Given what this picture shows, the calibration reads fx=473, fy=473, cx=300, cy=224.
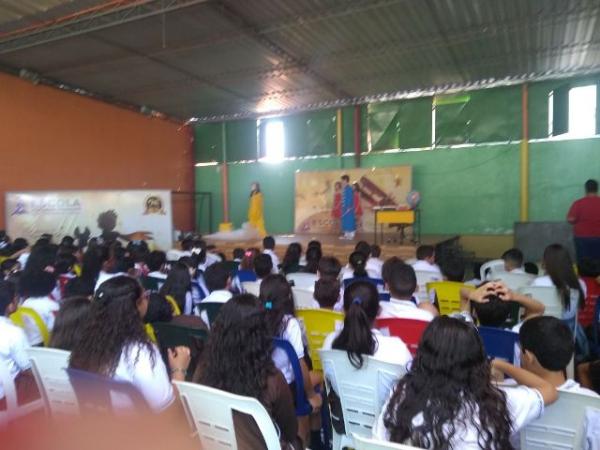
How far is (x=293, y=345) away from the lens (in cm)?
211

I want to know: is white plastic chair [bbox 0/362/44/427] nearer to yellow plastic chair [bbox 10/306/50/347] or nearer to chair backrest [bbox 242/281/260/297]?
yellow plastic chair [bbox 10/306/50/347]

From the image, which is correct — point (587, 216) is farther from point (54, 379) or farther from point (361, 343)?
point (54, 379)

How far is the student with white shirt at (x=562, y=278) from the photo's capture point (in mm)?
3002

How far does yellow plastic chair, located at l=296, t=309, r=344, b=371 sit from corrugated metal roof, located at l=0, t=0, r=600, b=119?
4.32m

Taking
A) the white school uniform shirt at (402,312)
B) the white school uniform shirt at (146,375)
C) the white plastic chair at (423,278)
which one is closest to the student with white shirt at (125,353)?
the white school uniform shirt at (146,375)

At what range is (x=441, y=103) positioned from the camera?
32.2 ft

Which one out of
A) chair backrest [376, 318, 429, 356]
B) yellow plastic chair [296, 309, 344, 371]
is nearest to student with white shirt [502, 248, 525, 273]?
→ chair backrest [376, 318, 429, 356]

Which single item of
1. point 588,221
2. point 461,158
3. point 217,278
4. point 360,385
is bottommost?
point 360,385

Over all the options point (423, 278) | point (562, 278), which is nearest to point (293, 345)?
point (562, 278)

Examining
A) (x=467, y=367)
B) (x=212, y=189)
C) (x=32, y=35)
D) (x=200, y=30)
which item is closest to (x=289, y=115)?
(x=212, y=189)

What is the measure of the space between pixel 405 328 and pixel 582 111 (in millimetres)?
8371

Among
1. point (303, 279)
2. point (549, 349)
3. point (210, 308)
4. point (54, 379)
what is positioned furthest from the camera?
point (303, 279)

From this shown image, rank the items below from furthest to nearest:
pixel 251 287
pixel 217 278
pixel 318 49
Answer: pixel 318 49
pixel 251 287
pixel 217 278

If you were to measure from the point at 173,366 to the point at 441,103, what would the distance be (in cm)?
918
